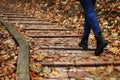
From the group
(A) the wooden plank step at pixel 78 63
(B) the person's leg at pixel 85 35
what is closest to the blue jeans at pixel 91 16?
(B) the person's leg at pixel 85 35

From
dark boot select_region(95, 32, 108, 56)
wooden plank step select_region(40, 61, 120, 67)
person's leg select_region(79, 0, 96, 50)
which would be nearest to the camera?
wooden plank step select_region(40, 61, 120, 67)

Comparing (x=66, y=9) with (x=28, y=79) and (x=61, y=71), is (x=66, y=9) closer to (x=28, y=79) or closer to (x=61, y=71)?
(x=61, y=71)

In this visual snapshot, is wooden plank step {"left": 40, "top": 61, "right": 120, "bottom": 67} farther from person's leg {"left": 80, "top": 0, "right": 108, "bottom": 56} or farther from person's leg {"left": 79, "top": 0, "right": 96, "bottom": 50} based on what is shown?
person's leg {"left": 79, "top": 0, "right": 96, "bottom": 50}

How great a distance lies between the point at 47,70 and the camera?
3865 mm

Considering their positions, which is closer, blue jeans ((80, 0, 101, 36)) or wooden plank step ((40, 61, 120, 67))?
wooden plank step ((40, 61, 120, 67))

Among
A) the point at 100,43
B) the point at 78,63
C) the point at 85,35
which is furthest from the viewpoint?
the point at 85,35

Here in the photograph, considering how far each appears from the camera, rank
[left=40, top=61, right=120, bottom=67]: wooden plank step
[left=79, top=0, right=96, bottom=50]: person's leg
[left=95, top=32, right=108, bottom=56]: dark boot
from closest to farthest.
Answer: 1. [left=40, top=61, right=120, bottom=67]: wooden plank step
2. [left=95, top=32, right=108, bottom=56]: dark boot
3. [left=79, top=0, right=96, bottom=50]: person's leg

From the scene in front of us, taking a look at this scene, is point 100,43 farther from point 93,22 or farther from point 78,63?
point 78,63

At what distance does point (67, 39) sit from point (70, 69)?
6.83ft

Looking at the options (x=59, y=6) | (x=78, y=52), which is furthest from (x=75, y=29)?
(x=59, y=6)

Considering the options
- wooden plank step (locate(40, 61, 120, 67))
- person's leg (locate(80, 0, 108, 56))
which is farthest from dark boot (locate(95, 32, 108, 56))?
wooden plank step (locate(40, 61, 120, 67))

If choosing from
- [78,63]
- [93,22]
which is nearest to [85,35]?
[93,22]

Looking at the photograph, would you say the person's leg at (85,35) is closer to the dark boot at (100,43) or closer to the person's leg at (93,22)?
the person's leg at (93,22)

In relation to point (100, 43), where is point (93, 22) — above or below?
above
